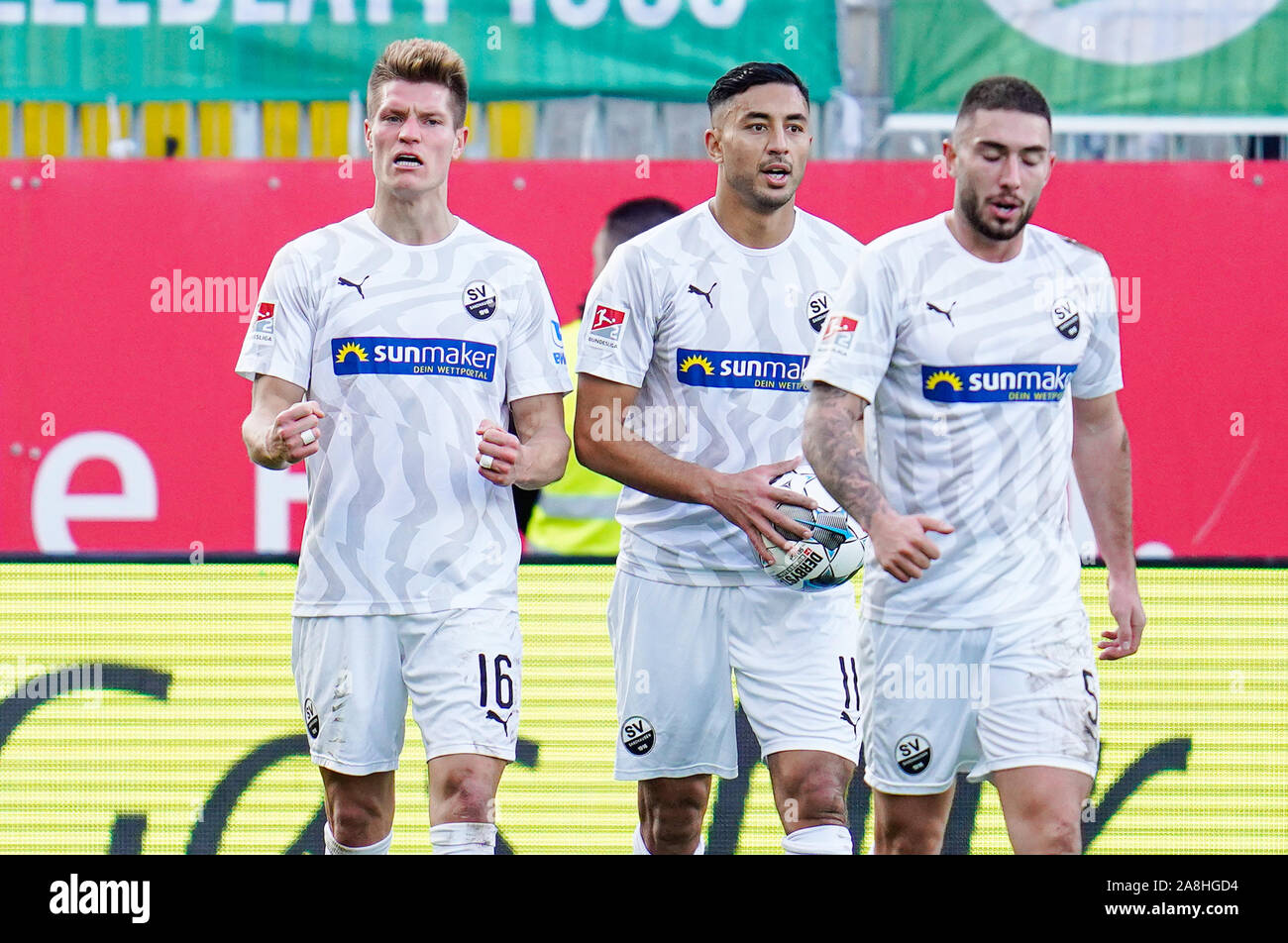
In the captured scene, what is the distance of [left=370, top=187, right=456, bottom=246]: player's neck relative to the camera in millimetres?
4516

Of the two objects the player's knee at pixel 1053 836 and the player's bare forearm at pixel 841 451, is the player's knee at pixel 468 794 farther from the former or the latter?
the player's knee at pixel 1053 836

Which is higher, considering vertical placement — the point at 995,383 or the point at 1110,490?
the point at 995,383

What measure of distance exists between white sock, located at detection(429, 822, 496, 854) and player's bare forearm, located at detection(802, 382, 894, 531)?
1213 millimetres

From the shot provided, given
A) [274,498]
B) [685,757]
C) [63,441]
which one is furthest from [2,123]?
[685,757]

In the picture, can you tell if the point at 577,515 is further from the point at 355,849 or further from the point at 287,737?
the point at 355,849

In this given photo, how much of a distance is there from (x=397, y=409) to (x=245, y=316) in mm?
3585

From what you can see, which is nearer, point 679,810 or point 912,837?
point 912,837

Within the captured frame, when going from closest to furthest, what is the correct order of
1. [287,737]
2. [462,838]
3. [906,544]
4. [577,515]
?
1. [906,544]
2. [462,838]
3. [287,737]
4. [577,515]

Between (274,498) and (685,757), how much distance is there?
3.58 metres

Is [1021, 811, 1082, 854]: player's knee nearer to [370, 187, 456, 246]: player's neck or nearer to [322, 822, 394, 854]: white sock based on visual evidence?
[322, 822, 394, 854]: white sock

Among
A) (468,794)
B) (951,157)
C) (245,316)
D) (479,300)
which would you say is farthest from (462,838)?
(245,316)

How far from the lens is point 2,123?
25.5ft

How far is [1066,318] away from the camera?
13.6ft
